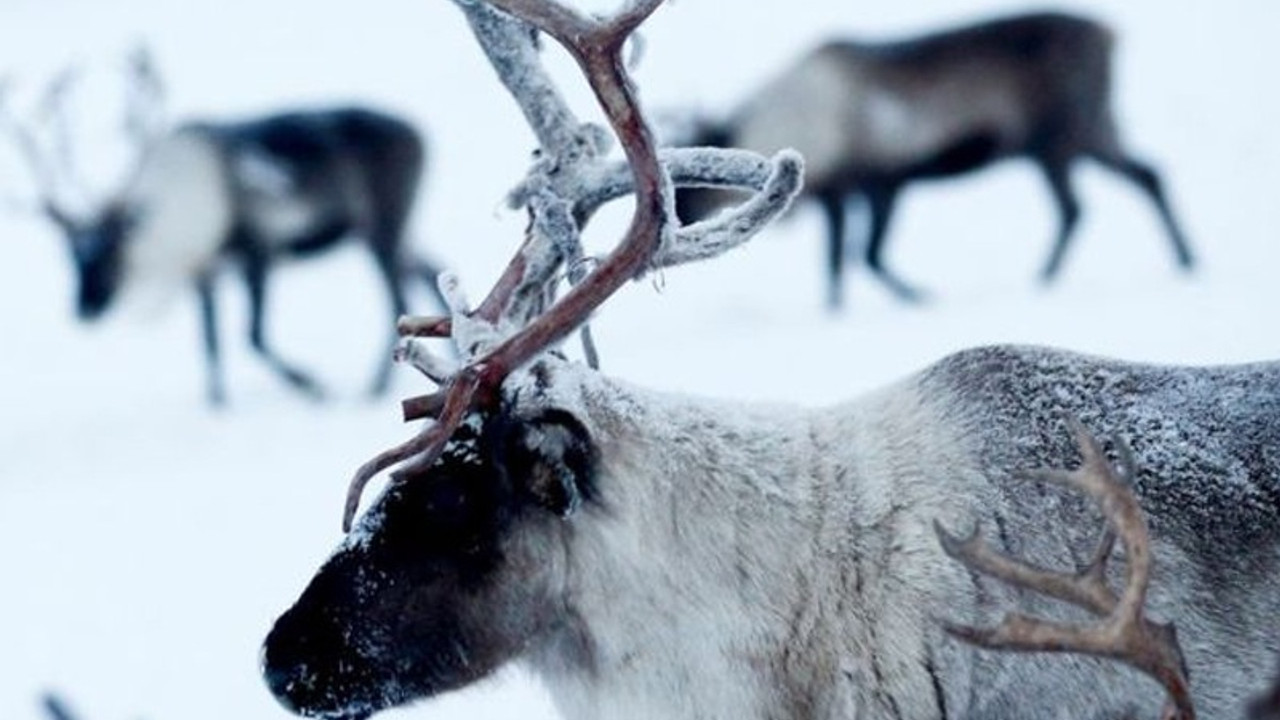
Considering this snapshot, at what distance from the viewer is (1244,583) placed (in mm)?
2617

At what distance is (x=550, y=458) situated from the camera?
8.32 ft

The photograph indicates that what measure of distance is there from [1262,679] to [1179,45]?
45.9ft

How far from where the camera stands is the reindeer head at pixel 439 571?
8.34 feet

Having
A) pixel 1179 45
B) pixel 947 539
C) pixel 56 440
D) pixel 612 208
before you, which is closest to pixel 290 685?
pixel 947 539

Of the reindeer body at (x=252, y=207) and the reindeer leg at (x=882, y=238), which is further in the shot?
the reindeer body at (x=252, y=207)

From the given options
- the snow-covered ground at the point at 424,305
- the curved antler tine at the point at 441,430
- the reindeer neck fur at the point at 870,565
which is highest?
the curved antler tine at the point at 441,430

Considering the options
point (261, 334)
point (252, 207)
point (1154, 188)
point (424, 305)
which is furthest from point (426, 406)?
point (424, 305)

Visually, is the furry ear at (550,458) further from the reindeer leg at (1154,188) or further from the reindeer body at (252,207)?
the reindeer body at (252,207)

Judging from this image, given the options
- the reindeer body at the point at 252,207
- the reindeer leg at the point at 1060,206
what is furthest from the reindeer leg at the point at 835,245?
the reindeer body at the point at 252,207

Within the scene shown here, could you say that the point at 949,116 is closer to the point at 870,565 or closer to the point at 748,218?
the point at 748,218

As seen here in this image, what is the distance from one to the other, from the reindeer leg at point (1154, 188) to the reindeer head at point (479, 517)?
627 cm

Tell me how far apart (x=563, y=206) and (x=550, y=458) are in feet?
1.82

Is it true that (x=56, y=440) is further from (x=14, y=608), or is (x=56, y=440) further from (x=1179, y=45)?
(x=1179, y=45)

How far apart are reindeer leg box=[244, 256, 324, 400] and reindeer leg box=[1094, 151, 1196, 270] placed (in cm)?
346
